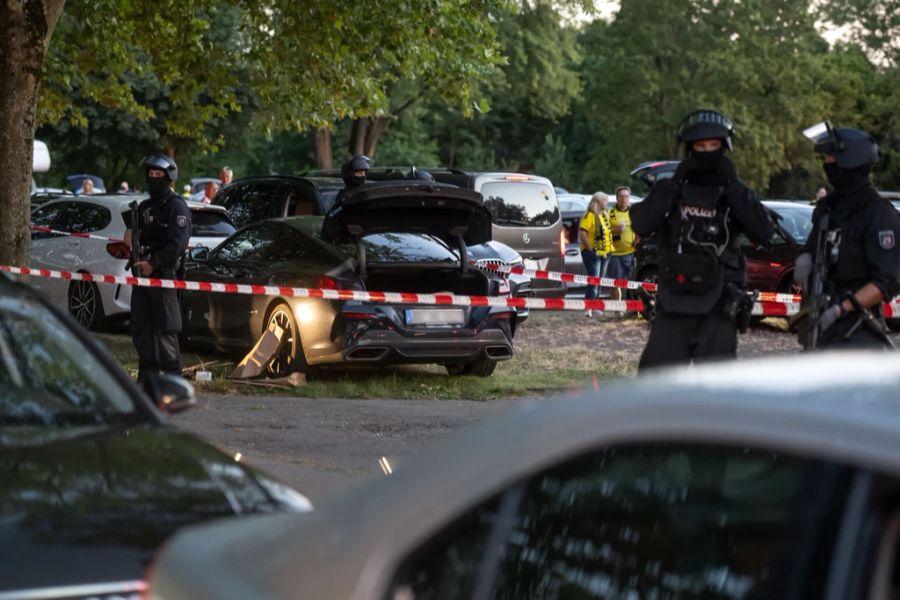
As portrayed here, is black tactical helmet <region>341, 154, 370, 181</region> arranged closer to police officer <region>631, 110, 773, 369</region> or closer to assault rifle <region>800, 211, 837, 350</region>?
police officer <region>631, 110, 773, 369</region>

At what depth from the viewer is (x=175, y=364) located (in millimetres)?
11805

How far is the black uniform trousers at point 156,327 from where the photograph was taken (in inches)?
460

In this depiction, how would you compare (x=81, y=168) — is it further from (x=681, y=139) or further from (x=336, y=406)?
(x=681, y=139)

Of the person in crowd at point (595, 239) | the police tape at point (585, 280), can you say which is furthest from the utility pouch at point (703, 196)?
the person in crowd at point (595, 239)

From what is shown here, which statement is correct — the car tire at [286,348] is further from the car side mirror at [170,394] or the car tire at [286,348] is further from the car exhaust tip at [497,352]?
the car side mirror at [170,394]

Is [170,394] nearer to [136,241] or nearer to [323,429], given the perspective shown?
[323,429]

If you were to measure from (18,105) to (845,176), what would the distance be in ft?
25.8

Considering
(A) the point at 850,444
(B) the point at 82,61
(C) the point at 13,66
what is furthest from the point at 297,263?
(A) the point at 850,444

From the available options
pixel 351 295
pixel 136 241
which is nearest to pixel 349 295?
pixel 351 295

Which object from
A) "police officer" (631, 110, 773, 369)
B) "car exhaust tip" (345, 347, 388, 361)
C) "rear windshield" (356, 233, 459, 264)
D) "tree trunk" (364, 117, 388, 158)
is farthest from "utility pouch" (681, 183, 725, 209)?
"tree trunk" (364, 117, 388, 158)

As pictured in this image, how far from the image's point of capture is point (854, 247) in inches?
294

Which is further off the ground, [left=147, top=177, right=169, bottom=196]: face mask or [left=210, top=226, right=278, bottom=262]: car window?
[left=147, top=177, right=169, bottom=196]: face mask

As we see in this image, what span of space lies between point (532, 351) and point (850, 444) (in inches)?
570

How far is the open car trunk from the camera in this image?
12555 millimetres
